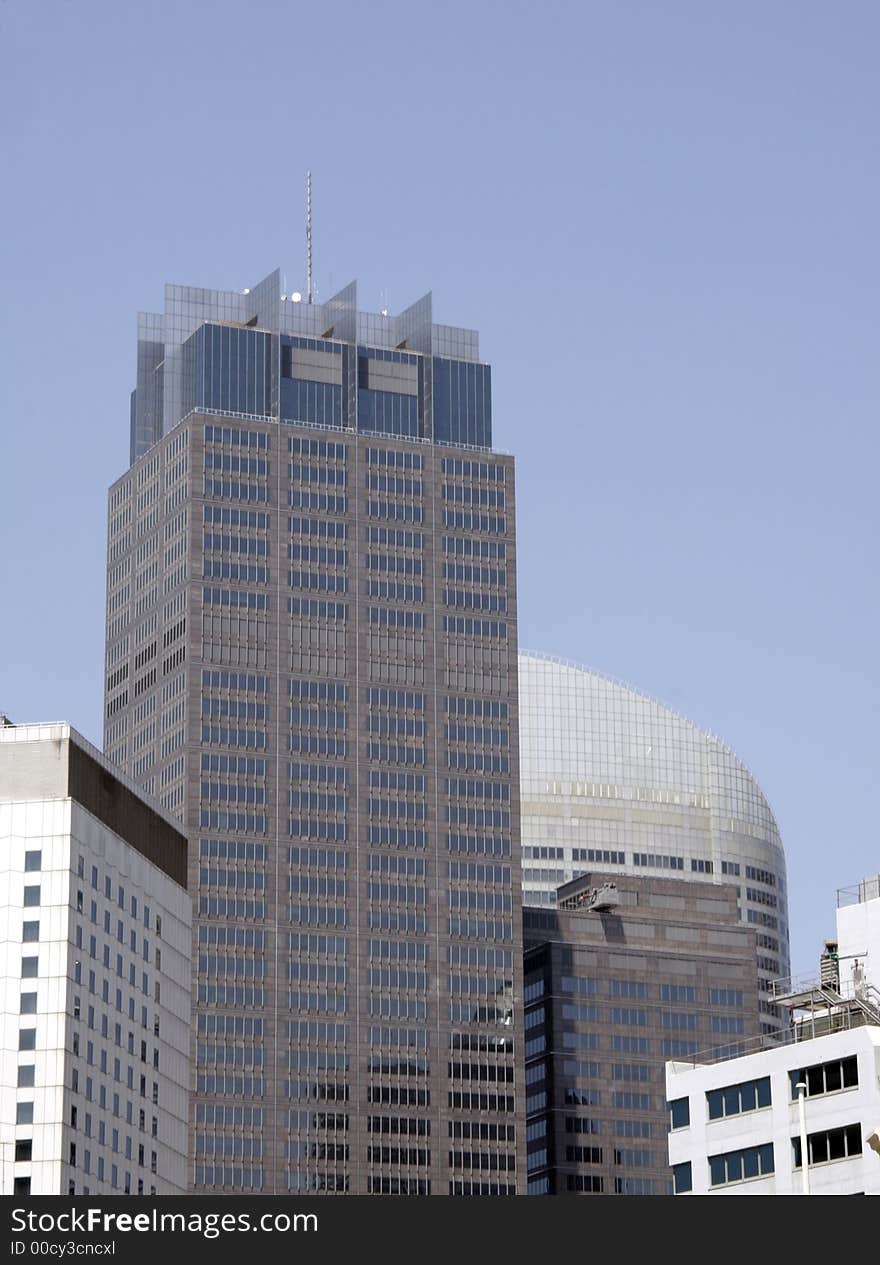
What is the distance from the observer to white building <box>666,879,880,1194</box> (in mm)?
119750

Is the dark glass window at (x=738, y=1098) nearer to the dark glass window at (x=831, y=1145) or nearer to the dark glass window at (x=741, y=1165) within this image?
the dark glass window at (x=741, y=1165)

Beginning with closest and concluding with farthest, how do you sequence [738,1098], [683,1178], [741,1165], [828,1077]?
[828,1077] < [741,1165] < [738,1098] < [683,1178]

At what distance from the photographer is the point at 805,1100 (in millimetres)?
122188

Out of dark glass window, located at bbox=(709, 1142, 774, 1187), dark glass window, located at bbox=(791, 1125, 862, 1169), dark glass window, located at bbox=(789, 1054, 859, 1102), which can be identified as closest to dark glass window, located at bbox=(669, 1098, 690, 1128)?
dark glass window, located at bbox=(709, 1142, 774, 1187)

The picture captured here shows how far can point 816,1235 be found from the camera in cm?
5116

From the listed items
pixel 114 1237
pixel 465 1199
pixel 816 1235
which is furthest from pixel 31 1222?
pixel 816 1235

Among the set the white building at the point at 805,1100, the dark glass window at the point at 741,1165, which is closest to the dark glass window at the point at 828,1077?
the white building at the point at 805,1100

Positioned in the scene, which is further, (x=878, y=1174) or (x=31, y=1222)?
(x=878, y=1174)

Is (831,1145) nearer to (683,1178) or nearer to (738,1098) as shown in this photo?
(738,1098)

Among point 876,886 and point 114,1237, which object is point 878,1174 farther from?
point 114,1237

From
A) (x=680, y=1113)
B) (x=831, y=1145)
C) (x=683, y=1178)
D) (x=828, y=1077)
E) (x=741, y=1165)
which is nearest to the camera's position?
(x=831, y=1145)

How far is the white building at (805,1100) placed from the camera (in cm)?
11975

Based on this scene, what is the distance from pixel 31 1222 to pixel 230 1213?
12.1ft

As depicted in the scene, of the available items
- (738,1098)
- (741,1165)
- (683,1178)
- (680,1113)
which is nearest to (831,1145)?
(741,1165)
